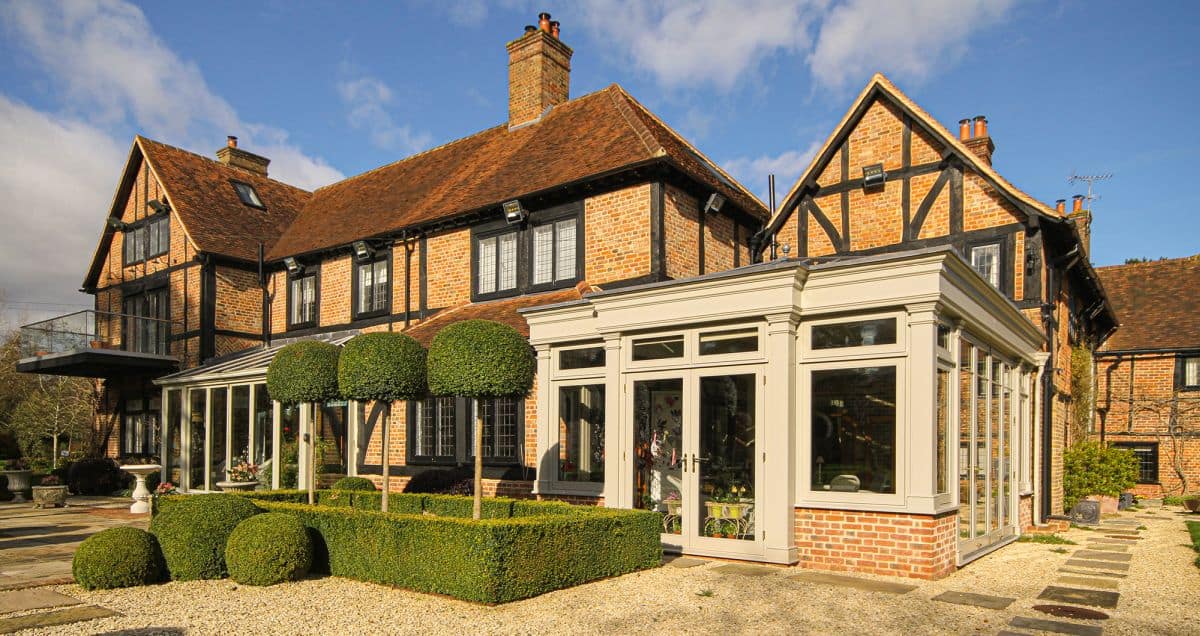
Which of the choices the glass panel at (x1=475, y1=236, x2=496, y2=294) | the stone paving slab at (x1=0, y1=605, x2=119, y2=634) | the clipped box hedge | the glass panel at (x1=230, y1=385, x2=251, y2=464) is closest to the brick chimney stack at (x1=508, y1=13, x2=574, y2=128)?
the glass panel at (x1=475, y1=236, x2=496, y2=294)

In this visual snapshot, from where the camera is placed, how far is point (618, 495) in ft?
33.1

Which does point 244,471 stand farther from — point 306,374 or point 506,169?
point 506,169

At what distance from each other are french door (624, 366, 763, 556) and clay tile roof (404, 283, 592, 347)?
374cm

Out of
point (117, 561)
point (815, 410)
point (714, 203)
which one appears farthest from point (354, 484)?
point (815, 410)

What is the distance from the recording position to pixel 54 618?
22.6 ft

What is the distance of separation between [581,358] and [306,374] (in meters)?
3.72

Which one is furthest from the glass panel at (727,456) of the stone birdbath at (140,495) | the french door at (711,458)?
the stone birdbath at (140,495)

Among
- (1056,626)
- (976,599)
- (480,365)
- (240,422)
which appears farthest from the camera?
(240,422)

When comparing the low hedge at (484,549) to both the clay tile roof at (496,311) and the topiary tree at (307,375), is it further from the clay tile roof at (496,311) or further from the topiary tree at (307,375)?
the clay tile roof at (496,311)

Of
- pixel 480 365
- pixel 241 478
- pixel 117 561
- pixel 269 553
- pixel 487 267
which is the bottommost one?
pixel 241 478

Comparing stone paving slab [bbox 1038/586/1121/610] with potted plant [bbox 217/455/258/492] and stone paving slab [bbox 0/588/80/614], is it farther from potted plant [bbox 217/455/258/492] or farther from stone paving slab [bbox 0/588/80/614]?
potted plant [bbox 217/455/258/492]

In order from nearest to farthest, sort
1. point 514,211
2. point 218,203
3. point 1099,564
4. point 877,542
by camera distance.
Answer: point 877,542 < point 1099,564 < point 514,211 < point 218,203

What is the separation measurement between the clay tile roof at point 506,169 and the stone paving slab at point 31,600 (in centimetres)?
942

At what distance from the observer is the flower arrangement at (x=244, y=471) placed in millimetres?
16344
